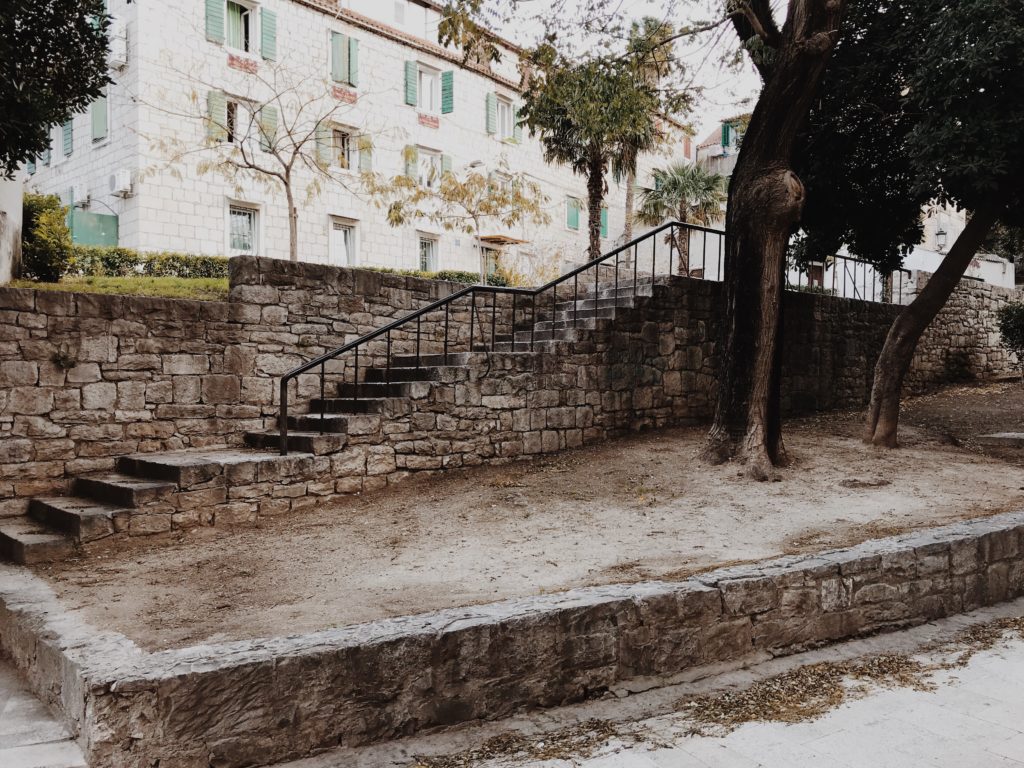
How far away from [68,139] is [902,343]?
17.1 m

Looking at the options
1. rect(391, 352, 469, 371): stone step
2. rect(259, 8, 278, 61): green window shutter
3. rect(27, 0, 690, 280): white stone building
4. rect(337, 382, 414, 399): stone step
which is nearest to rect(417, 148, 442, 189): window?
rect(27, 0, 690, 280): white stone building

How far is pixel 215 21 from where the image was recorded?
16062 millimetres

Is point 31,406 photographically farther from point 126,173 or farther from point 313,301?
point 126,173

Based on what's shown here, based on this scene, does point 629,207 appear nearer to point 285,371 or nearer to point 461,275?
point 461,275

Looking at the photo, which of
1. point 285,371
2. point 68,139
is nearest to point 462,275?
point 68,139

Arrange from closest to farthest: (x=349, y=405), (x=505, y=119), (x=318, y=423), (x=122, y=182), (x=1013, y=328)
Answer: (x=318, y=423) → (x=349, y=405) → (x=1013, y=328) → (x=122, y=182) → (x=505, y=119)

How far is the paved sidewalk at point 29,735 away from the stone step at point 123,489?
2.02m

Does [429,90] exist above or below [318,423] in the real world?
above

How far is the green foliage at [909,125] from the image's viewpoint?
284 inches

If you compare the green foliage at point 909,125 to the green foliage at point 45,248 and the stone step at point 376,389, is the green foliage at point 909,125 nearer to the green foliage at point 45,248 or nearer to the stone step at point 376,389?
the stone step at point 376,389

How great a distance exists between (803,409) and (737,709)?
838 cm

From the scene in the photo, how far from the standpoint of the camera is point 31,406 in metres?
6.02

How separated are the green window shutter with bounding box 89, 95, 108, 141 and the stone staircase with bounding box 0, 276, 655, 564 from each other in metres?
11.3

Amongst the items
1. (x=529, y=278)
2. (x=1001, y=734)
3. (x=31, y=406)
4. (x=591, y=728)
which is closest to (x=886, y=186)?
(x=1001, y=734)
